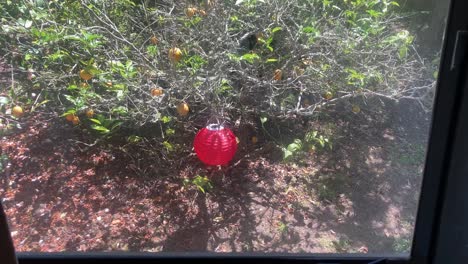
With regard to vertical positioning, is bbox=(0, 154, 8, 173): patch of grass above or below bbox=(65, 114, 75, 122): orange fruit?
below

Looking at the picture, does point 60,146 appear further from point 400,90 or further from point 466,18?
point 466,18

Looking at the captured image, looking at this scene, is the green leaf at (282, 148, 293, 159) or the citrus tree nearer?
the citrus tree

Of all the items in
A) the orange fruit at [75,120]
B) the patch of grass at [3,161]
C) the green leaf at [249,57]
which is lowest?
the patch of grass at [3,161]

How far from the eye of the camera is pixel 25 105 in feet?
2.98

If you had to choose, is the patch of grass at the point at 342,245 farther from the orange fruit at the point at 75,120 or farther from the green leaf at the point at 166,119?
the orange fruit at the point at 75,120

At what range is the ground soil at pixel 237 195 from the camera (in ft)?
3.13

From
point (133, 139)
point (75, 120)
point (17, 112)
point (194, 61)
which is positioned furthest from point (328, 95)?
point (17, 112)

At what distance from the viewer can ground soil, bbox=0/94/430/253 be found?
0.95m

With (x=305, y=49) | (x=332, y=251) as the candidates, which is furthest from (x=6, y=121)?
(x=332, y=251)

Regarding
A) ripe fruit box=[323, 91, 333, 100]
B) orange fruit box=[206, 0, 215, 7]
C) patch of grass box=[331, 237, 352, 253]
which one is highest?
orange fruit box=[206, 0, 215, 7]

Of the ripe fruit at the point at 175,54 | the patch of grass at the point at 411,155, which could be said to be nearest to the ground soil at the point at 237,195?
the patch of grass at the point at 411,155

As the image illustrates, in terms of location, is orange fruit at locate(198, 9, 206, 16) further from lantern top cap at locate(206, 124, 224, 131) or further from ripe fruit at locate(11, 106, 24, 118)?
ripe fruit at locate(11, 106, 24, 118)

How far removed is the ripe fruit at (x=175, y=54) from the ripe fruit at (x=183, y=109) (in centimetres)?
12

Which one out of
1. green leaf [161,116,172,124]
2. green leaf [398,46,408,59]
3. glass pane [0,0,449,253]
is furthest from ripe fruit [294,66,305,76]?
green leaf [161,116,172,124]
